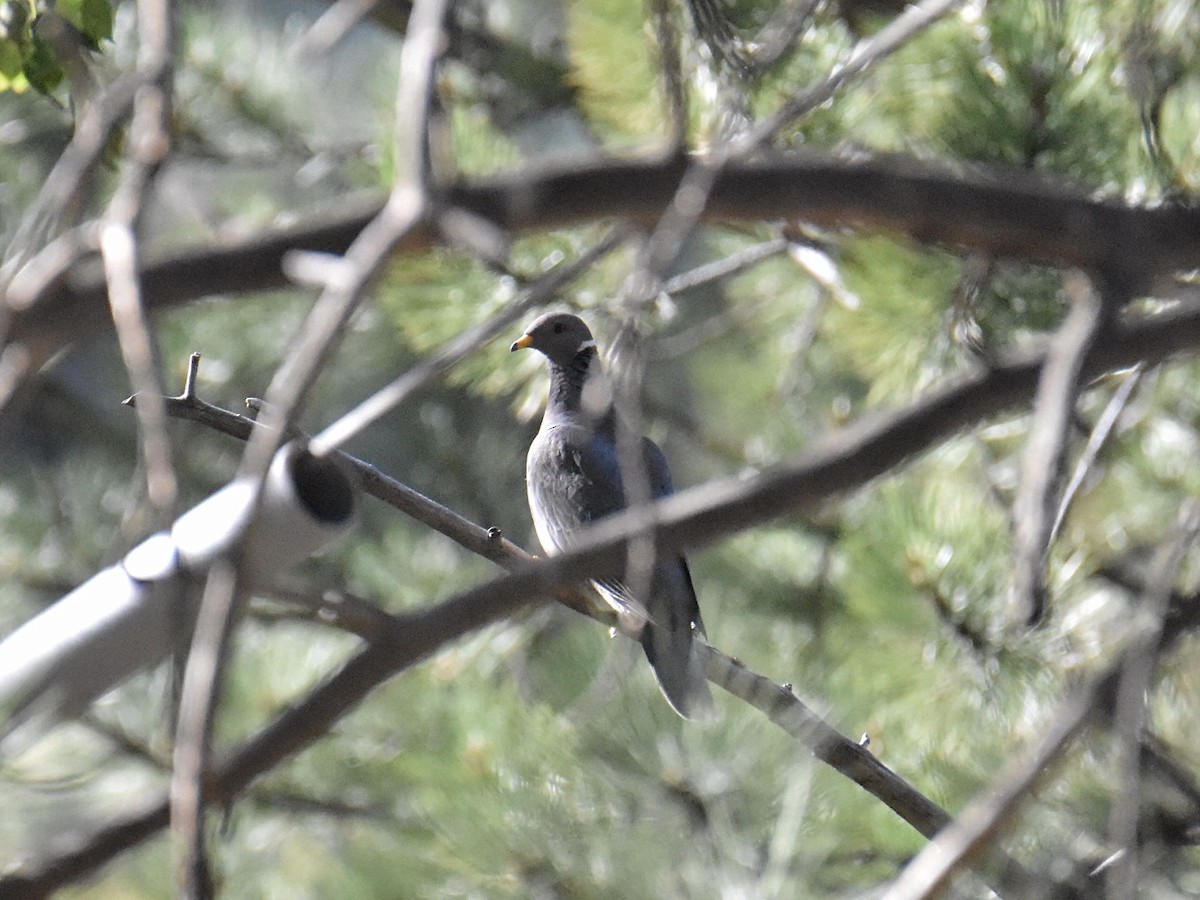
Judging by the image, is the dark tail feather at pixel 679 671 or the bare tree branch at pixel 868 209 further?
the dark tail feather at pixel 679 671

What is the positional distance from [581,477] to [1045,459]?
6.54 ft

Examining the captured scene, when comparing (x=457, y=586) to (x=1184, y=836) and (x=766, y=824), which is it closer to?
(x=766, y=824)

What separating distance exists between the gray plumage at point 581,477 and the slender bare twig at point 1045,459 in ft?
5.05

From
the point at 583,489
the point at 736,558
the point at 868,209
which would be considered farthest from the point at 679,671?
the point at 868,209

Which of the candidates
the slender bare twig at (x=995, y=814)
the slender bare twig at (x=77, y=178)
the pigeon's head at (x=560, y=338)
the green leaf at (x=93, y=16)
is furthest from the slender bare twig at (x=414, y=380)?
the pigeon's head at (x=560, y=338)

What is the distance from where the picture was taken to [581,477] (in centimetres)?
275

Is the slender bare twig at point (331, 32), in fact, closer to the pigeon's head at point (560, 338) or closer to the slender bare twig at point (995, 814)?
the slender bare twig at point (995, 814)

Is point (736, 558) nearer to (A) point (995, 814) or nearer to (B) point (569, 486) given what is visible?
(B) point (569, 486)

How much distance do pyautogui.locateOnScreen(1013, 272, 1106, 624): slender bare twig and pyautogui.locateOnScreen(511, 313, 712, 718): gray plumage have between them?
1.54 meters

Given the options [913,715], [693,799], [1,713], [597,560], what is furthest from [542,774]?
[597,560]

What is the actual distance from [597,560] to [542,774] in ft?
5.88

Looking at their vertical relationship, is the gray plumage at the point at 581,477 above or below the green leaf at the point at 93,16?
below

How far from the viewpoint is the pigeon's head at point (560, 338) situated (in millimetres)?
2744

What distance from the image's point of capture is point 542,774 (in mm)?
2395
